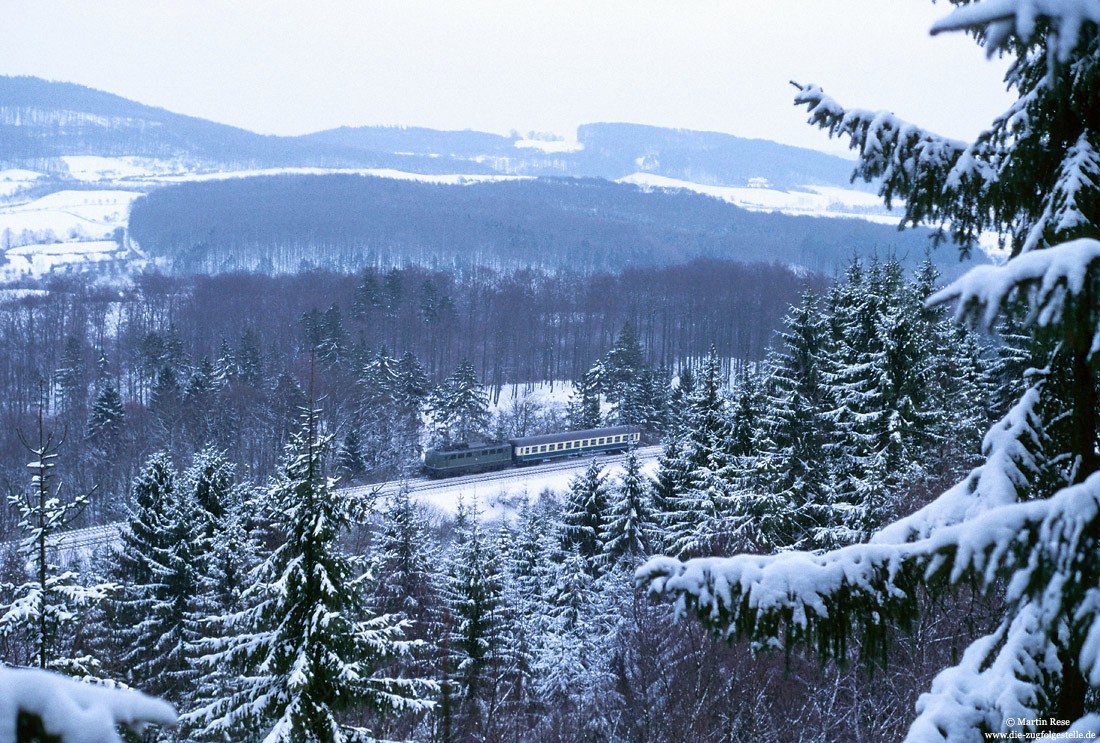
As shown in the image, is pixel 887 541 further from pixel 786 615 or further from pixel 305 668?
pixel 305 668

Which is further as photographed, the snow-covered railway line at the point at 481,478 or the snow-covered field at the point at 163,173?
the snow-covered field at the point at 163,173

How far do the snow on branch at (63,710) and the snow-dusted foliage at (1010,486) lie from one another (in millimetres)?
1633

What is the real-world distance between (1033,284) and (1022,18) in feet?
2.55

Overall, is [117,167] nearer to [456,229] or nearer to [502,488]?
[456,229]

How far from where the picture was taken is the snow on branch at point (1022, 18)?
212 cm

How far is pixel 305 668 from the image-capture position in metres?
8.40

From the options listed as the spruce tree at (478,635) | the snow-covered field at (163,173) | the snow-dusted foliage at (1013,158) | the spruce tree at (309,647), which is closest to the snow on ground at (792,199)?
the snow-covered field at (163,173)

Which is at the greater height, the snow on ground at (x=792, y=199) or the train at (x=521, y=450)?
the snow on ground at (x=792, y=199)

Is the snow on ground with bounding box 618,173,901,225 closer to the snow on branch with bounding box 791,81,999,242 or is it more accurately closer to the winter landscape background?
the winter landscape background

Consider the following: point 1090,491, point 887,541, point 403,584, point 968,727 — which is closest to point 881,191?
point 887,541

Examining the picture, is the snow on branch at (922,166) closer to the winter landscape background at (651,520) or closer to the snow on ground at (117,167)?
the winter landscape background at (651,520)

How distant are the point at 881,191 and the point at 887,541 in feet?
5.23

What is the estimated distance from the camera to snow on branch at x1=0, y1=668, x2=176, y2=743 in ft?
2.87

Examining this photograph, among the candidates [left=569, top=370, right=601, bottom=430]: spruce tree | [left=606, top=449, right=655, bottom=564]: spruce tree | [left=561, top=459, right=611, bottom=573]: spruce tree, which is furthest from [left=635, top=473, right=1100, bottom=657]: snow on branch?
[left=569, top=370, right=601, bottom=430]: spruce tree
